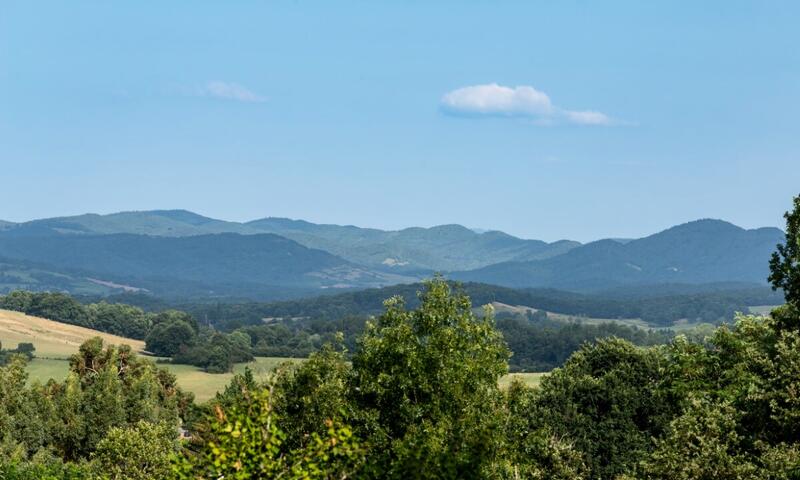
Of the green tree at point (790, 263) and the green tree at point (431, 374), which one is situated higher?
the green tree at point (790, 263)

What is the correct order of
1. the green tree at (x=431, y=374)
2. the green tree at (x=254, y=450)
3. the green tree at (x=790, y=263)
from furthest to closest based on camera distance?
the green tree at (x=790, y=263), the green tree at (x=431, y=374), the green tree at (x=254, y=450)

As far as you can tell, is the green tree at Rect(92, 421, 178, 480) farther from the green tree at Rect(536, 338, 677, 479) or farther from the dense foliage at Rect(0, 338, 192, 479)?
the green tree at Rect(536, 338, 677, 479)

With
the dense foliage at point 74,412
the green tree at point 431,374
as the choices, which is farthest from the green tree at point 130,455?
the green tree at point 431,374

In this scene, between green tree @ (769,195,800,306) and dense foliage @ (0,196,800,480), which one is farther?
green tree @ (769,195,800,306)

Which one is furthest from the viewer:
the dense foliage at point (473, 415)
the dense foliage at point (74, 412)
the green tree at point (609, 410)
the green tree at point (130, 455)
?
the dense foliage at point (74, 412)

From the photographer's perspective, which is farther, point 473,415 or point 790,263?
point 790,263

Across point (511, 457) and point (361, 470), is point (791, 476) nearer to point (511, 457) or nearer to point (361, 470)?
point (511, 457)

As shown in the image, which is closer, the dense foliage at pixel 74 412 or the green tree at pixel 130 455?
the green tree at pixel 130 455

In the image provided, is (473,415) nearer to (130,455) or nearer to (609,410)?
(130,455)

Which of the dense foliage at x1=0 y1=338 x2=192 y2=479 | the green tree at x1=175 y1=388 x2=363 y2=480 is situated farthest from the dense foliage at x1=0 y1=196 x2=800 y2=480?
the dense foliage at x1=0 y1=338 x2=192 y2=479

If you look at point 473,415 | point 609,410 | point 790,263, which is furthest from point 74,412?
point 790,263

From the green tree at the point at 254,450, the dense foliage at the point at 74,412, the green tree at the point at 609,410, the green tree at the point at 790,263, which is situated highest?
the green tree at the point at 790,263

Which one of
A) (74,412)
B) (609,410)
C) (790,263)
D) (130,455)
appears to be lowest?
(74,412)

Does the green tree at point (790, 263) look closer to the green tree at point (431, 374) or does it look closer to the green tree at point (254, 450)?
the green tree at point (431, 374)
